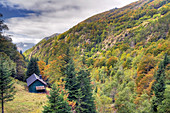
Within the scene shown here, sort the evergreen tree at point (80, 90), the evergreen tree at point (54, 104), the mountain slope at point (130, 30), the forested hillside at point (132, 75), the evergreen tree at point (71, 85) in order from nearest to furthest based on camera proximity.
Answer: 1. the evergreen tree at point (54, 104)
2. the evergreen tree at point (80, 90)
3. the evergreen tree at point (71, 85)
4. the forested hillside at point (132, 75)
5. the mountain slope at point (130, 30)

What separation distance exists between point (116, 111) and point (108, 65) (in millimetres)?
36339

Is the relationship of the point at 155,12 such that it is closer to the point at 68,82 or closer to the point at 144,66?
the point at 144,66

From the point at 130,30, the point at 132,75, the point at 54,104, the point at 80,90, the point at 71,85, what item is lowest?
the point at 132,75

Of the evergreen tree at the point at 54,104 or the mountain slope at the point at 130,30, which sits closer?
the evergreen tree at the point at 54,104

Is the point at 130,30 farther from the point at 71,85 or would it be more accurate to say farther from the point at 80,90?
the point at 71,85

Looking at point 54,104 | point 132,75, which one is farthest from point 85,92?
point 132,75

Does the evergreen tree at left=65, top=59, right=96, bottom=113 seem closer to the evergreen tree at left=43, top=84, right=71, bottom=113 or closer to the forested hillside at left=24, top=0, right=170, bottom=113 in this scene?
the forested hillside at left=24, top=0, right=170, bottom=113

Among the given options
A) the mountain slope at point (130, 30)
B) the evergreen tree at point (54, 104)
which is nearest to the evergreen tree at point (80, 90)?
the evergreen tree at point (54, 104)

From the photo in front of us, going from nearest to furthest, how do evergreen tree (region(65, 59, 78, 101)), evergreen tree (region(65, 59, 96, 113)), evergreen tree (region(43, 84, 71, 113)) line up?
1. evergreen tree (region(43, 84, 71, 113))
2. evergreen tree (region(65, 59, 96, 113))
3. evergreen tree (region(65, 59, 78, 101))

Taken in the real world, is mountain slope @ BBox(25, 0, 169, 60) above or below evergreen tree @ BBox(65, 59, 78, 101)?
above

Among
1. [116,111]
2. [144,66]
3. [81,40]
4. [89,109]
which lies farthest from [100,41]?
[89,109]

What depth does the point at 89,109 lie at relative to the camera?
18.8 meters

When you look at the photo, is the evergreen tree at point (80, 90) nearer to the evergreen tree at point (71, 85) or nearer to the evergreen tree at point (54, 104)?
the evergreen tree at point (71, 85)

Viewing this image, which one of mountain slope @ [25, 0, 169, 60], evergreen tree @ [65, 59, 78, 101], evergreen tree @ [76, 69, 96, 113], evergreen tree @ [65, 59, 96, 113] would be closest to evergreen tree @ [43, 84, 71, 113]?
evergreen tree @ [65, 59, 96, 113]
